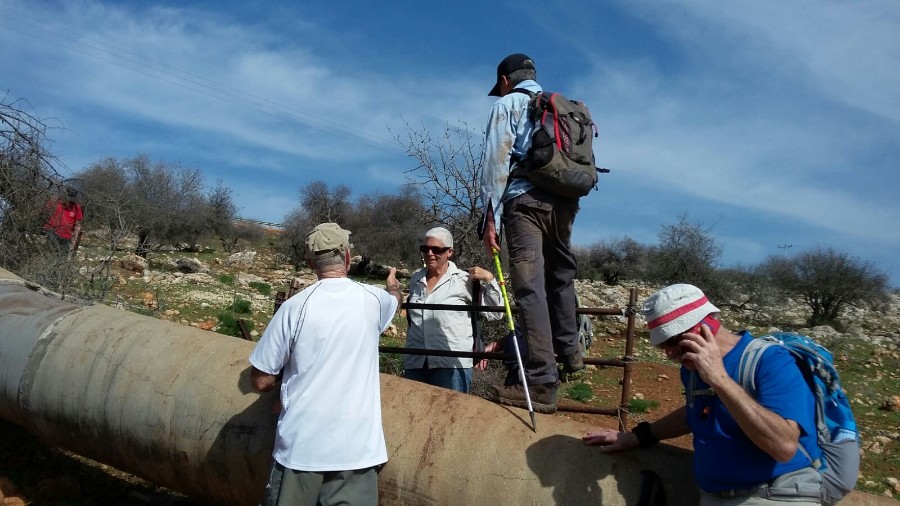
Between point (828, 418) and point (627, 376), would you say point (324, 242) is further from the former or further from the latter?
point (627, 376)

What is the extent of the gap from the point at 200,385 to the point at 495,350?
6.87 ft

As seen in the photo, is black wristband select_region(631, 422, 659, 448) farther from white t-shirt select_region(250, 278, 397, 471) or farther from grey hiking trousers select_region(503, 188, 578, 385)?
white t-shirt select_region(250, 278, 397, 471)

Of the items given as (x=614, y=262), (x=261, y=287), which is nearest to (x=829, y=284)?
(x=614, y=262)

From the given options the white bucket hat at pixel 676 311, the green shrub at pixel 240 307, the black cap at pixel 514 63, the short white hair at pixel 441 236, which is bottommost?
the green shrub at pixel 240 307

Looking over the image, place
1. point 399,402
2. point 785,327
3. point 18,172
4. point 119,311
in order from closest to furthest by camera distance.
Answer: point 399,402 < point 119,311 < point 18,172 < point 785,327

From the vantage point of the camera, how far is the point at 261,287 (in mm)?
18922

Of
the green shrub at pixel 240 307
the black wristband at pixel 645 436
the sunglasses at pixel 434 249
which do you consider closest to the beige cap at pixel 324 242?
the black wristband at pixel 645 436

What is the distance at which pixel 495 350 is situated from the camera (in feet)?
17.1

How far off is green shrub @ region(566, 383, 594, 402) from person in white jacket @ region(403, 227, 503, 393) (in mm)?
5143

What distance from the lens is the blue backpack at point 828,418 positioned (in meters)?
2.41

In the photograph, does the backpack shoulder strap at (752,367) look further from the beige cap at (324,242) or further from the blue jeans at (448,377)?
the blue jeans at (448,377)

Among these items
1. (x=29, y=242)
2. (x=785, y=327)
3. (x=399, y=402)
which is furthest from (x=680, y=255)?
(x=399, y=402)

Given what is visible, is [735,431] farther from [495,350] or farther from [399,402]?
[495,350]

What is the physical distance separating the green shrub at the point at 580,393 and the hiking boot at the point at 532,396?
6.47 metres
